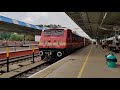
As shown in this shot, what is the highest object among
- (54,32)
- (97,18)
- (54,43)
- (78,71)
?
(97,18)

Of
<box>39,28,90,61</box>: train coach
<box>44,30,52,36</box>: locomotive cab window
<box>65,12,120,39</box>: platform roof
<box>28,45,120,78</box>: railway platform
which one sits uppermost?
<box>65,12,120,39</box>: platform roof

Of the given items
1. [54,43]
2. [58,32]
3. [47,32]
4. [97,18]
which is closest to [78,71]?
[54,43]

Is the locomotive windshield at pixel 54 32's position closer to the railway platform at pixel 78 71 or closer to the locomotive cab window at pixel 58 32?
the locomotive cab window at pixel 58 32

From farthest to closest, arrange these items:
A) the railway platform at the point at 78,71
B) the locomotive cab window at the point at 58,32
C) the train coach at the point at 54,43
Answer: the locomotive cab window at the point at 58,32 < the train coach at the point at 54,43 < the railway platform at the point at 78,71

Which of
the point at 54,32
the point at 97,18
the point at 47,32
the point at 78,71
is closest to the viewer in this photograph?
the point at 78,71

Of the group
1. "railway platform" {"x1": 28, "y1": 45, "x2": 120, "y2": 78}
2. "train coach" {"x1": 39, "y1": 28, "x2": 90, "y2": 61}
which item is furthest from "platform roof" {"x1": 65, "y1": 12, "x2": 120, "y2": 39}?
"railway platform" {"x1": 28, "y1": 45, "x2": 120, "y2": 78}

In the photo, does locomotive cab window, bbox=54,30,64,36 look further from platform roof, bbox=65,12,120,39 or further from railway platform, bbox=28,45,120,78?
platform roof, bbox=65,12,120,39

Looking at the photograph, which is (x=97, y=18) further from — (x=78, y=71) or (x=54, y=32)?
(x=78, y=71)

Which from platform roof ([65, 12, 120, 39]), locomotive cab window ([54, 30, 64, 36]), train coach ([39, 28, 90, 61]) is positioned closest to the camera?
train coach ([39, 28, 90, 61])

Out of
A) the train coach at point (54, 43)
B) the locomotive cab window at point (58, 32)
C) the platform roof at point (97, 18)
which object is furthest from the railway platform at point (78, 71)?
the platform roof at point (97, 18)
